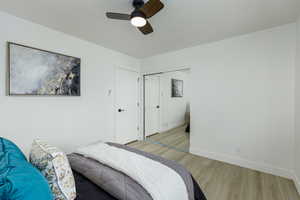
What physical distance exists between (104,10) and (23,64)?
1.44 meters

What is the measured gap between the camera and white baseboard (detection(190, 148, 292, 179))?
2092 millimetres

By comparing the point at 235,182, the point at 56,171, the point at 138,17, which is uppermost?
the point at 138,17

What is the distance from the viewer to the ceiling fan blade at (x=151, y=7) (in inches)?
55.5

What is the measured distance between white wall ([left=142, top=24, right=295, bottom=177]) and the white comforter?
196 centimetres

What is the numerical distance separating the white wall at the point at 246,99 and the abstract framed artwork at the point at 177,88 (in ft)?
6.80

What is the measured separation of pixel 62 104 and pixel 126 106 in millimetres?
1544

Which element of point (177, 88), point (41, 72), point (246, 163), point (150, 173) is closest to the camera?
point (150, 173)

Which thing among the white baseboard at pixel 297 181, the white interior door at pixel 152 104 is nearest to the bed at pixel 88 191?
the white baseboard at pixel 297 181

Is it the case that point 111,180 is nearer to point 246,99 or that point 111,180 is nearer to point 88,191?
point 88,191

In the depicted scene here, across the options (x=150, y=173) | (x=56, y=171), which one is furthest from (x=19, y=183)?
(x=150, y=173)

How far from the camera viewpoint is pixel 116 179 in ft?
3.49

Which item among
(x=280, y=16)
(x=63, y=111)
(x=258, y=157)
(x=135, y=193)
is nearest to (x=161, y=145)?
(x=258, y=157)

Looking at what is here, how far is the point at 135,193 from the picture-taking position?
94 centimetres

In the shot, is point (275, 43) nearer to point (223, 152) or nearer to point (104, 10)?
point (223, 152)
